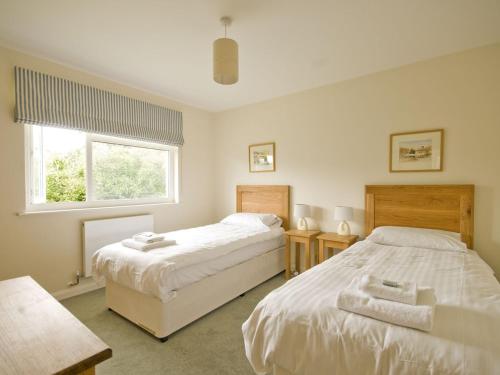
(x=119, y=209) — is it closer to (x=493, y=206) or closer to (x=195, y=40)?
(x=195, y=40)

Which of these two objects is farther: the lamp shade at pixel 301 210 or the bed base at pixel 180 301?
the lamp shade at pixel 301 210

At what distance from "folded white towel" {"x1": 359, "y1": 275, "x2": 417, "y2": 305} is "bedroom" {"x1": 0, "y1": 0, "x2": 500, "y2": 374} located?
0.52 metres

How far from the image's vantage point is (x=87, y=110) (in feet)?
9.59

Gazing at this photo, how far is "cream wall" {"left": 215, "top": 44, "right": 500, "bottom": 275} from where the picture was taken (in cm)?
245

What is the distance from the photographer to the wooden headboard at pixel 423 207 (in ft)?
8.22

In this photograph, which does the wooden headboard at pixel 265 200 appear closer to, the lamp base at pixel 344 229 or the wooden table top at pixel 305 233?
the wooden table top at pixel 305 233

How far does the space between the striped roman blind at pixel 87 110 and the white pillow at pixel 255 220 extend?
1485mm

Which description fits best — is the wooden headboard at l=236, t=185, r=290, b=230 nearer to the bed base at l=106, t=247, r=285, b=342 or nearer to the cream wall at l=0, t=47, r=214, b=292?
the bed base at l=106, t=247, r=285, b=342

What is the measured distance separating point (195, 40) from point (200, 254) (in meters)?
1.95

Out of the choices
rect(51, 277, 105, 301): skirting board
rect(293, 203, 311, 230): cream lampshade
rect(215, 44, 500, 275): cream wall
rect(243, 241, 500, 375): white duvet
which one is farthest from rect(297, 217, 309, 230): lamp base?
rect(51, 277, 105, 301): skirting board

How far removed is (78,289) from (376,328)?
3156 mm

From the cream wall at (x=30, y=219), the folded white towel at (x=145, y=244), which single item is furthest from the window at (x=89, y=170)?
the folded white towel at (x=145, y=244)

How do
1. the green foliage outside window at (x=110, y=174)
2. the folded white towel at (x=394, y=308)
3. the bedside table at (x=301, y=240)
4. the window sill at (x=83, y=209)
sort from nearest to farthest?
the folded white towel at (x=394, y=308) → the window sill at (x=83, y=209) → the green foliage outside window at (x=110, y=174) → the bedside table at (x=301, y=240)

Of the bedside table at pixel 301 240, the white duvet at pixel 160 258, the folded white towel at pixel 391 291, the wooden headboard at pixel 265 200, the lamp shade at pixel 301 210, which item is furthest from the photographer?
the wooden headboard at pixel 265 200
